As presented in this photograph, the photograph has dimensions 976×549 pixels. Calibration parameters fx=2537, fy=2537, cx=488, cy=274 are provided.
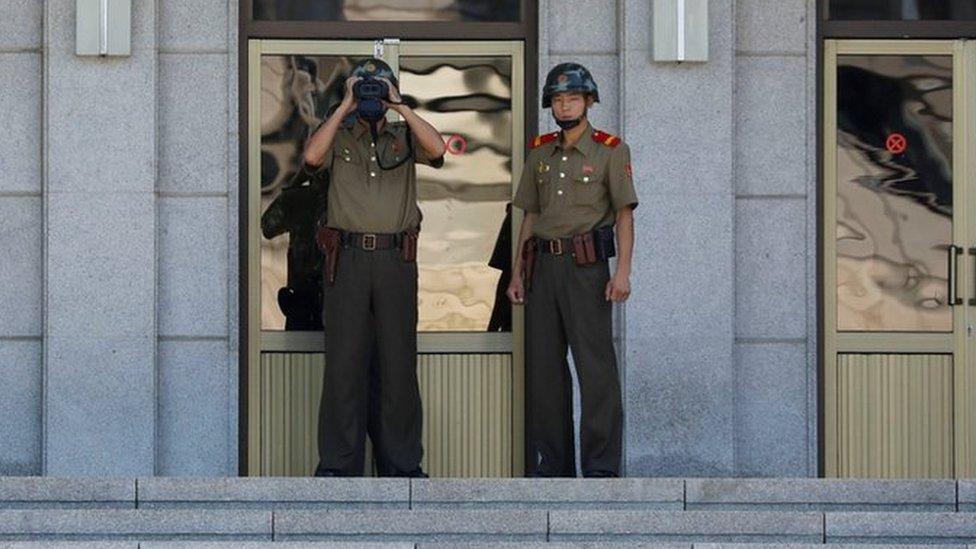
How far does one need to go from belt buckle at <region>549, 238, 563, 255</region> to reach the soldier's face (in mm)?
580

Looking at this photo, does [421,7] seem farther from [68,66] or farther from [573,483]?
[573,483]

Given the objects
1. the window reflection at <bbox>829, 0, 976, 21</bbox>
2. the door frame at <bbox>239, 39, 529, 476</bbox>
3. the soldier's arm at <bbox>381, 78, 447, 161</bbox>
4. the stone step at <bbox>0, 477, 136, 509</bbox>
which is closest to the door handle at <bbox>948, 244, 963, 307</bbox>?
the window reflection at <bbox>829, 0, 976, 21</bbox>

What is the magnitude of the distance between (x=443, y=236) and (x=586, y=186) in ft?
5.64

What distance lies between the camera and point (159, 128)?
13.1 meters

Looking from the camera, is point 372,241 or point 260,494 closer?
point 260,494

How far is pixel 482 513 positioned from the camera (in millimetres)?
10594

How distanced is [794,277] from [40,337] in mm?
3940

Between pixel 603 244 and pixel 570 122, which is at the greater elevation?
pixel 570 122

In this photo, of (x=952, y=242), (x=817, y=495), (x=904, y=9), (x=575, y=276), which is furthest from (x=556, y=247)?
(x=904, y=9)

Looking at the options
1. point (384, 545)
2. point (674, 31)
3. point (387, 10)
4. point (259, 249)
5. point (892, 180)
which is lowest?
point (384, 545)

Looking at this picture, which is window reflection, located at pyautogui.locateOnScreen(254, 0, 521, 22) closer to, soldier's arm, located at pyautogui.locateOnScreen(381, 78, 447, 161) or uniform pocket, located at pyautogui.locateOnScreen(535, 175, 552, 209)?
soldier's arm, located at pyautogui.locateOnScreen(381, 78, 447, 161)

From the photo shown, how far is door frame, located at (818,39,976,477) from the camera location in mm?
13492

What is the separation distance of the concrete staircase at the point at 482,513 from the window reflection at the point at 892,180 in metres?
2.55

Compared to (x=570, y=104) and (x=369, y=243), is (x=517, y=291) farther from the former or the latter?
(x=570, y=104)
